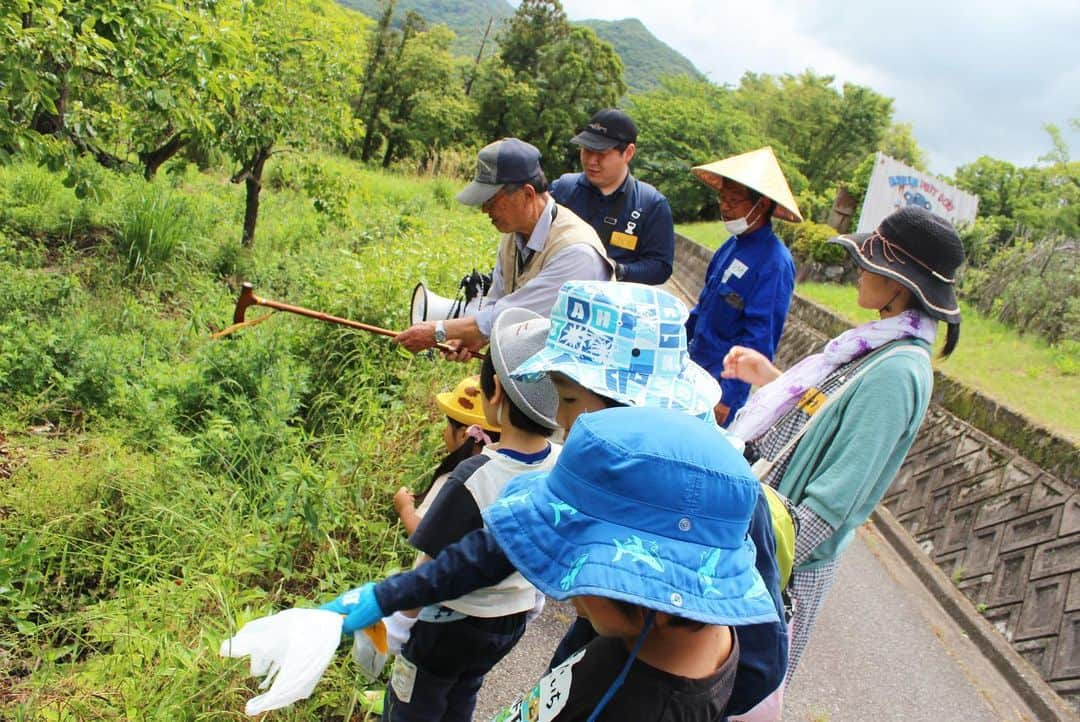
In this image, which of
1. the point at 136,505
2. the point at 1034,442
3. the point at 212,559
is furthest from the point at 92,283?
the point at 1034,442

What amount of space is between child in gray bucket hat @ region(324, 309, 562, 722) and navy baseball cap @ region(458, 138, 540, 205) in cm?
88

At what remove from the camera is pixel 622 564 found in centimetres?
105

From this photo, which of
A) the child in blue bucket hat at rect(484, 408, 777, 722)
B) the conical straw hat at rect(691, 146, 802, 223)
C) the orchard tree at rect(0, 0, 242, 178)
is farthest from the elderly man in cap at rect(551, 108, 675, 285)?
the child in blue bucket hat at rect(484, 408, 777, 722)

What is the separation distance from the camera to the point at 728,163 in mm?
3297

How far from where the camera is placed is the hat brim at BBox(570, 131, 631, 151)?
152 inches

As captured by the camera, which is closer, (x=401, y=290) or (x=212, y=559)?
(x=212, y=559)

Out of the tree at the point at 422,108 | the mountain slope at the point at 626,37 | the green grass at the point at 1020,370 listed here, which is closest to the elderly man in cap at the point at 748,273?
the green grass at the point at 1020,370

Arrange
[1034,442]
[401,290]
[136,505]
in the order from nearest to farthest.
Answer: [136,505]
[1034,442]
[401,290]

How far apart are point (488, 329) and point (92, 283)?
16.5 feet

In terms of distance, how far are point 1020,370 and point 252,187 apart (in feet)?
25.4

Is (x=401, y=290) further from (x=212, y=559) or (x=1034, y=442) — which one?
(x=1034, y=442)

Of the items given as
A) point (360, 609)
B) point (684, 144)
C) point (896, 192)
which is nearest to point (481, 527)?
point (360, 609)

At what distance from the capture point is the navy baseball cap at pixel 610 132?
386 cm

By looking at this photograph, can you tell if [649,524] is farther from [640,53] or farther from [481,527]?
[640,53]
